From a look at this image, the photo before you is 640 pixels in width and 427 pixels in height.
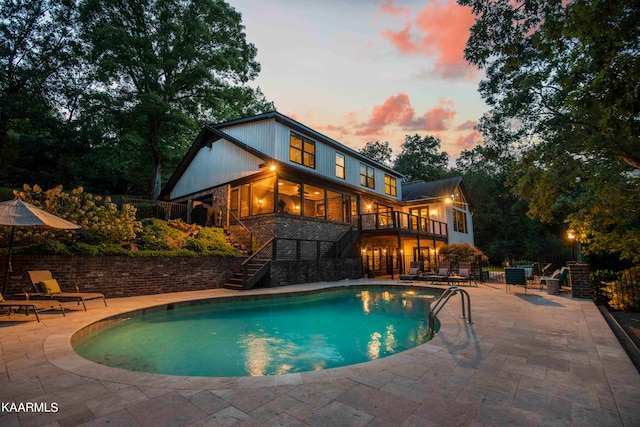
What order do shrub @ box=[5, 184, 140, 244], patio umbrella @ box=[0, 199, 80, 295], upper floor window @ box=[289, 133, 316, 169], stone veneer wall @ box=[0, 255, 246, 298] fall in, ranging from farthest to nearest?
upper floor window @ box=[289, 133, 316, 169]
shrub @ box=[5, 184, 140, 244]
stone veneer wall @ box=[0, 255, 246, 298]
patio umbrella @ box=[0, 199, 80, 295]

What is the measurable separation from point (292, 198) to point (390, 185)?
8.42 meters

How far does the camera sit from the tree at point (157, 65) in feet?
67.2

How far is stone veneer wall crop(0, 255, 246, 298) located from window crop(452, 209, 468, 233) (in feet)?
64.3

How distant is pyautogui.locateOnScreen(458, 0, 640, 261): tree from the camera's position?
3.79 metres

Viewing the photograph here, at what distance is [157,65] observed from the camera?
21.0 m

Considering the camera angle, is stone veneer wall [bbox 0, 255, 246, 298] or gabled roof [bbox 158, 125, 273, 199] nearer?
stone veneer wall [bbox 0, 255, 246, 298]

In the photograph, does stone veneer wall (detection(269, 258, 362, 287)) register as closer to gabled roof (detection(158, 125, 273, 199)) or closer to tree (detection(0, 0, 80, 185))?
gabled roof (detection(158, 125, 273, 199))

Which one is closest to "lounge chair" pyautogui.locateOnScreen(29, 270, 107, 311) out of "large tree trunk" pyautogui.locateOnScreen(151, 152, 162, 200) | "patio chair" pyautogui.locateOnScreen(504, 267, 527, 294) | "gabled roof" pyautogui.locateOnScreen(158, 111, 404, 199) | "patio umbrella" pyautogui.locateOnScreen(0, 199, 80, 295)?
"patio umbrella" pyautogui.locateOnScreen(0, 199, 80, 295)

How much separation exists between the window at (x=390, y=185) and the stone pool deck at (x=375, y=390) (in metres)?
18.2

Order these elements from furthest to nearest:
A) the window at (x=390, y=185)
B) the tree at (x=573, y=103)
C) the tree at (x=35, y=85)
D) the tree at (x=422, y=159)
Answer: the tree at (x=422, y=159)
the window at (x=390, y=185)
the tree at (x=35, y=85)
the tree at (x=573, y=103)

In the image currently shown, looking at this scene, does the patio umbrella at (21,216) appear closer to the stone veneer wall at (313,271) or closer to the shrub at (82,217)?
the shrub at (82,217)

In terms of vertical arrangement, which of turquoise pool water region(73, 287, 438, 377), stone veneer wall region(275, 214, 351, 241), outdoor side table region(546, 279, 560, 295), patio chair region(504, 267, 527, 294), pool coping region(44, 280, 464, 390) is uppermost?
stone veneer wall region(275, 214, 351, 241)

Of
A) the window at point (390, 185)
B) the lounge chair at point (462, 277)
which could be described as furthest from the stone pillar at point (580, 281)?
the window at point (390, 185)

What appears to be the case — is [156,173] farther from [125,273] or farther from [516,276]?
[516,276]
